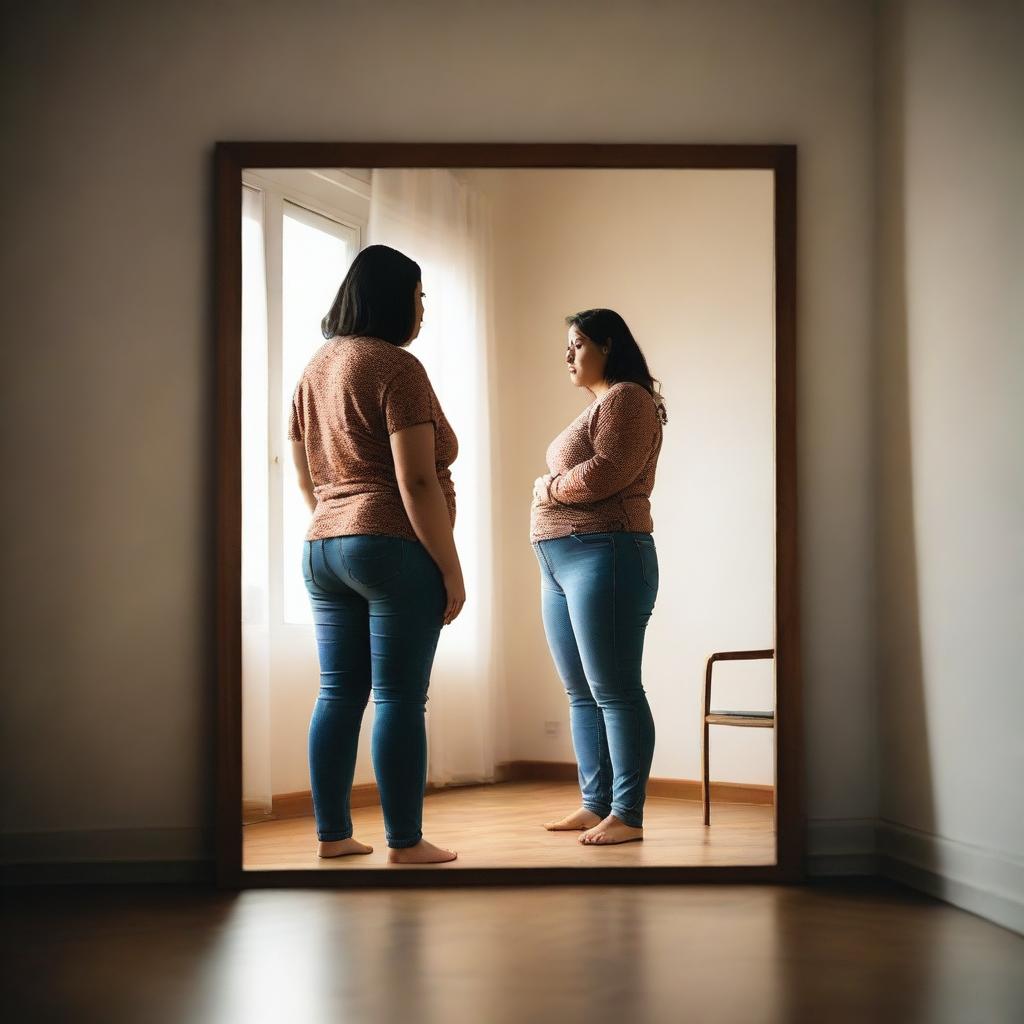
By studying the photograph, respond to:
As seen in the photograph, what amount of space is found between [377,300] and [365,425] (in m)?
0.32

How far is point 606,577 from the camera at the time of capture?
3049 mm

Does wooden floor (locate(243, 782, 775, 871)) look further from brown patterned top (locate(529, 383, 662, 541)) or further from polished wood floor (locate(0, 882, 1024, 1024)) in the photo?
brown patterned top (locate(529, 383, 662, 541))

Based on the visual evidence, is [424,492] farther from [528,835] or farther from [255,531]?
[528,835]

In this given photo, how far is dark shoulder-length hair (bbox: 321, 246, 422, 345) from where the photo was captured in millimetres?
2842

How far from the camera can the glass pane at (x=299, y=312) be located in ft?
10.5

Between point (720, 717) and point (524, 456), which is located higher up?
point (524, 456)

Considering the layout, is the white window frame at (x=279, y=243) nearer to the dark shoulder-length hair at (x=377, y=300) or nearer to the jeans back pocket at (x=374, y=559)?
the dark shoulder-length hair at (x=377, y=300)

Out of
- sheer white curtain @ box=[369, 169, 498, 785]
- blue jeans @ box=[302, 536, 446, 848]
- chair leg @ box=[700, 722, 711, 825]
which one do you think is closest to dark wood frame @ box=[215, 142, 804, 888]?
blue jeans @ box=[302, 536, 446, 848]
